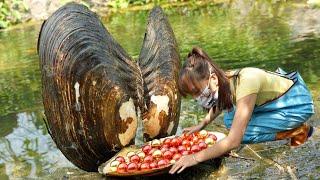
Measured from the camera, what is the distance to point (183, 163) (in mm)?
3900

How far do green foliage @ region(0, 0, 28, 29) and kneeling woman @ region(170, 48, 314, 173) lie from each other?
1662cm

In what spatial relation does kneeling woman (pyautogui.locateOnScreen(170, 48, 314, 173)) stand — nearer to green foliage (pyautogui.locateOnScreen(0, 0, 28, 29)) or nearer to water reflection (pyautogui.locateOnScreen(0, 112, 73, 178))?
water reflection (pyautogui.locateOnScreen(0, 112, 73, 178))

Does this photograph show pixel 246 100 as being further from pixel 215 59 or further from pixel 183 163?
pixel 215 59

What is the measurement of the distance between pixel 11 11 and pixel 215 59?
12258mm

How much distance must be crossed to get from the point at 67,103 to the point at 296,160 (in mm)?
2013

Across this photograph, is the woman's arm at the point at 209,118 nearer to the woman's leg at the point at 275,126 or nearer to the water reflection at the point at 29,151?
the woman's leg at the point at 275,126

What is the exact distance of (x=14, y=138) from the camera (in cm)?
684

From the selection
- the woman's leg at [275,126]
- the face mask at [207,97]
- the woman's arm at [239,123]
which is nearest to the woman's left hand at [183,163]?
the woman's arm at [239,123]

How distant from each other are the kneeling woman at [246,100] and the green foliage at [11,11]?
16.6m

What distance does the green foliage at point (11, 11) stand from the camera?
64.8ft

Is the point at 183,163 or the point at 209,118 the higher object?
the point at 209,118

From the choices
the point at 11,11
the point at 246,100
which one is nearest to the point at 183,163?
the point at 246,100

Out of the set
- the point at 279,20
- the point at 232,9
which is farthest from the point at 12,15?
the point at 279,20

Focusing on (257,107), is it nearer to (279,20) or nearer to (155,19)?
(155,19)
